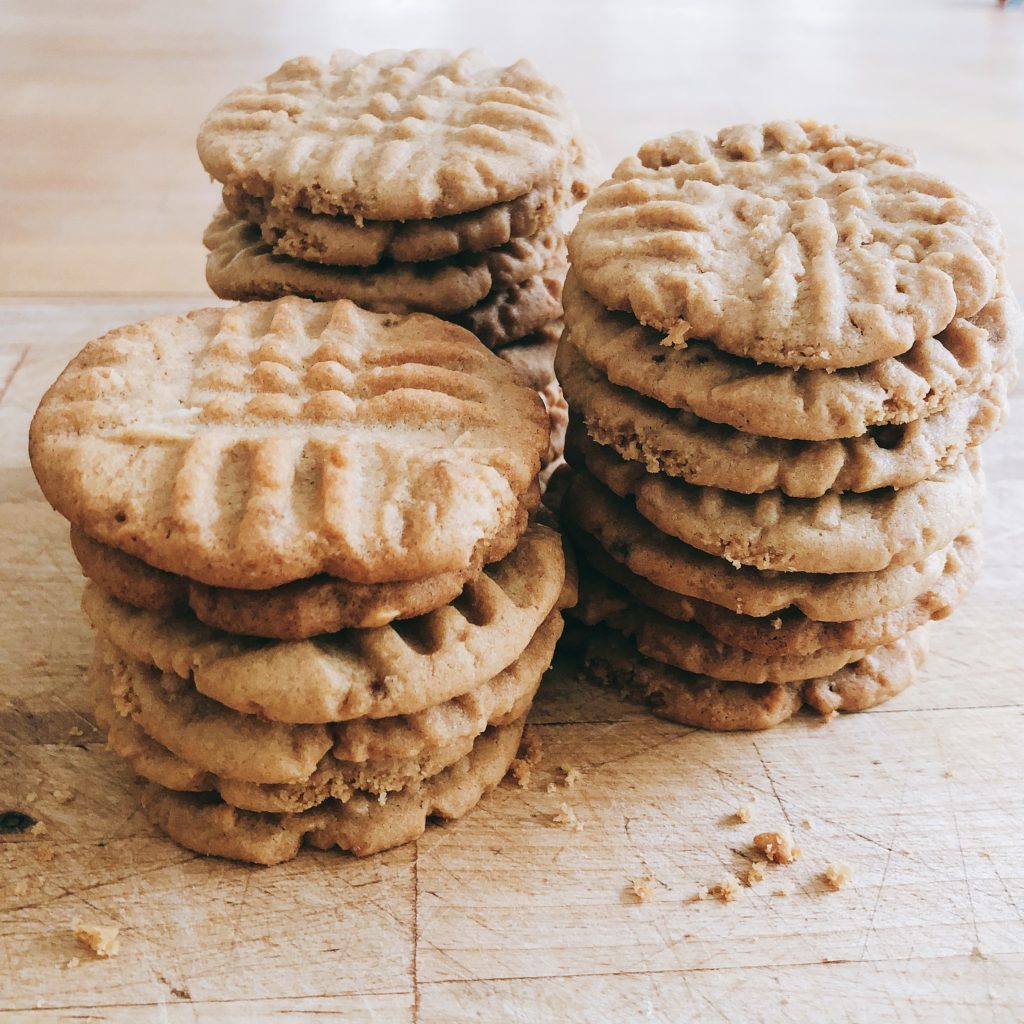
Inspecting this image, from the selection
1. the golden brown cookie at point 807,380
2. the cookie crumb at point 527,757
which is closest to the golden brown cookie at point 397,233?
the golden brown cookie at point 807,380

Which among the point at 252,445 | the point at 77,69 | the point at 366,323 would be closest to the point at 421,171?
the point at 366,323

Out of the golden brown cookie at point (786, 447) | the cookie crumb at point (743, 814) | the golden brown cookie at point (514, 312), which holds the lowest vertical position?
the cookie crumb at point (743, 814)

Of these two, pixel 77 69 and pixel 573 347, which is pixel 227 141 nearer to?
pixel 573 347

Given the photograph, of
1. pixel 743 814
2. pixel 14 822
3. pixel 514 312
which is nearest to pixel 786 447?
pixel 743 814

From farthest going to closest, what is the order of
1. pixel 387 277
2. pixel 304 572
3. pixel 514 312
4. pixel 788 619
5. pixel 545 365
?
pixel 545 365
pixel 514 312
pixel 387 277
pixel 788 619
pixel 304 572

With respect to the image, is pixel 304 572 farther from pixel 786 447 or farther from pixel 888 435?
pixel 888 435

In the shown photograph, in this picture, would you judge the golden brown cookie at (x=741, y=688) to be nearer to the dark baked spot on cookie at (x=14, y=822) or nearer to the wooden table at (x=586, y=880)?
the wooden table at (x=586, y=880)

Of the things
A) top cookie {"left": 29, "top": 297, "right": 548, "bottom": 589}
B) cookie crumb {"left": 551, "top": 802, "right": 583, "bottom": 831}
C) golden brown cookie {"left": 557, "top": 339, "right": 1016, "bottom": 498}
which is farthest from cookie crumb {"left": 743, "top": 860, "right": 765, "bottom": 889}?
top cookie {"left": 29, "top": 297, "right": 548, "bottom": 589}
